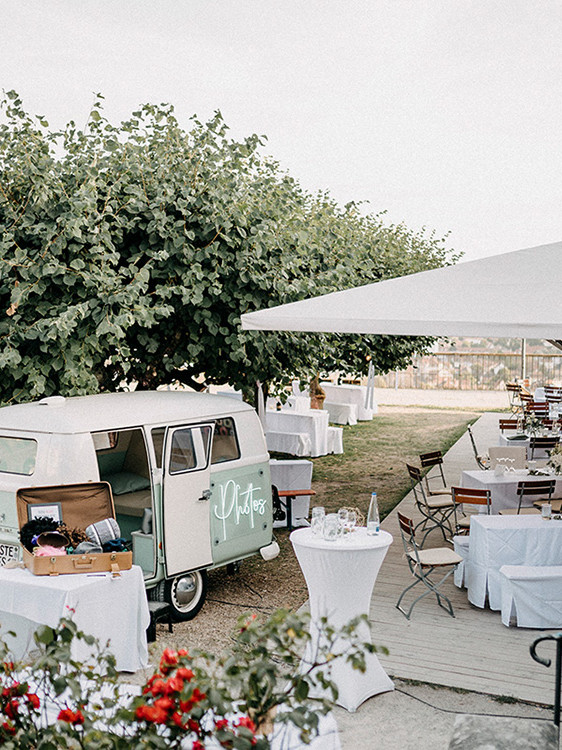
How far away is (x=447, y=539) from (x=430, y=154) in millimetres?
25820

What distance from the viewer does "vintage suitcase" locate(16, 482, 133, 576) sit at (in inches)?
223

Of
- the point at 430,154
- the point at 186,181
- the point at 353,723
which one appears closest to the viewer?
the point at 353,723

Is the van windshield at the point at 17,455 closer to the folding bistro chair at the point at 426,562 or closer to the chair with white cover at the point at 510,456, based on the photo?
the folding bistro chair at the point at 426,562

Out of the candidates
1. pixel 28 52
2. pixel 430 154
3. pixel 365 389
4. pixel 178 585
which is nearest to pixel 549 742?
pixel 178 585

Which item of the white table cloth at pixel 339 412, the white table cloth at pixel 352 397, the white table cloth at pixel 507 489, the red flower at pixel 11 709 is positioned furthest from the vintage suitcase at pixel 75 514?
the white table cloth at pixel 352 397

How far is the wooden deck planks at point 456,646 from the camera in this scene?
5801 millimetres

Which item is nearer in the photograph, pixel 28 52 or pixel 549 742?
pixel 549 742

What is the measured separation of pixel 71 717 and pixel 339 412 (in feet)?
66.6

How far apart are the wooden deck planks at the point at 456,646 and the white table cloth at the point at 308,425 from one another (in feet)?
27.8

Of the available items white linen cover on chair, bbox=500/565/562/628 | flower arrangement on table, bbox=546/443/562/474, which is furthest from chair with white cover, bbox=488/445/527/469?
white linen cover on chair, bbox=500/565/562/628

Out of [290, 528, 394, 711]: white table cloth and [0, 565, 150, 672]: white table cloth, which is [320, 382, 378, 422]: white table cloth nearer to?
[0, 565, 150, 672]: white table cloth

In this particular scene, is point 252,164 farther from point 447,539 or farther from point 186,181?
point 447,539

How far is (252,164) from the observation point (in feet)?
32.4

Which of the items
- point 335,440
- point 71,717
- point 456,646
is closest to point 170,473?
point 456,646
